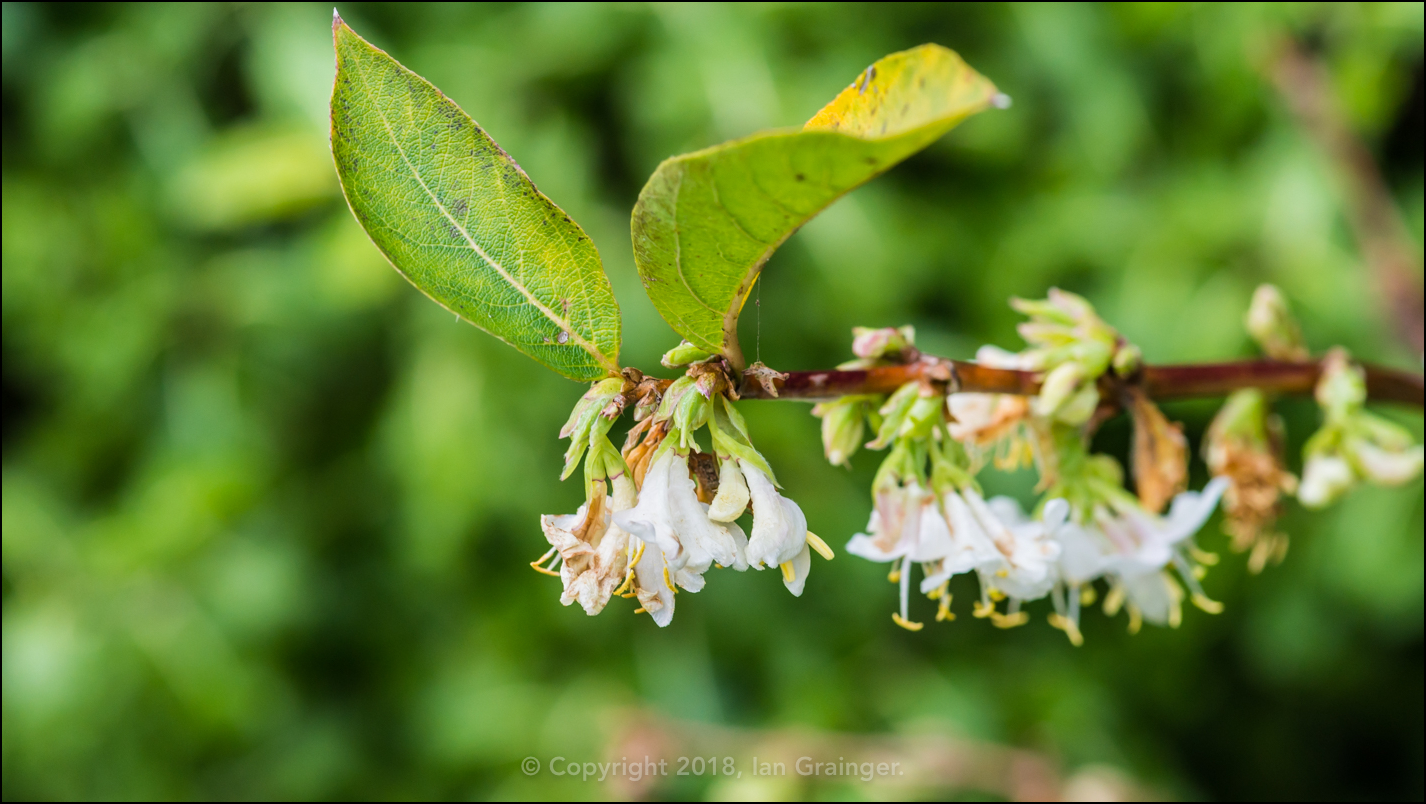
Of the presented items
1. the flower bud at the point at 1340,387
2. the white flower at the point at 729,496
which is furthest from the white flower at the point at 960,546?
the flower bud at the point at 1340,387

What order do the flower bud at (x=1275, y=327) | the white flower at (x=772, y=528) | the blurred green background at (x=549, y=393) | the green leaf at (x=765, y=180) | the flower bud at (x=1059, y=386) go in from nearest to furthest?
1. the green leaf at (x=765, y=180)
2. the white flower at (x=772, y=528)
3. the flower bud at (x=1059, y=386)
4. the flower bud at (x=1275, y=327)
5. the blurred green background at (x=549, y=393)

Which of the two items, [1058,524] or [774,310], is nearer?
[1058,524]

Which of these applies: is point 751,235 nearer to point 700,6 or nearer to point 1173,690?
point 700,6

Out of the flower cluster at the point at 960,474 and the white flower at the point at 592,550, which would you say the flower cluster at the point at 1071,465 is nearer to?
the flower cluster at the point at 960,474

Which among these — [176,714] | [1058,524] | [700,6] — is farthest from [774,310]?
[176,714]

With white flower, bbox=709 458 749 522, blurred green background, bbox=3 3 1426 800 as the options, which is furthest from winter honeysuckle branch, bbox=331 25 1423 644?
blurred green background, bbox=3 3 1426 800

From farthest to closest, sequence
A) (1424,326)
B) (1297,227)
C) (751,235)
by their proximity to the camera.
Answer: (1297,227), (1424,326), (751,235)
